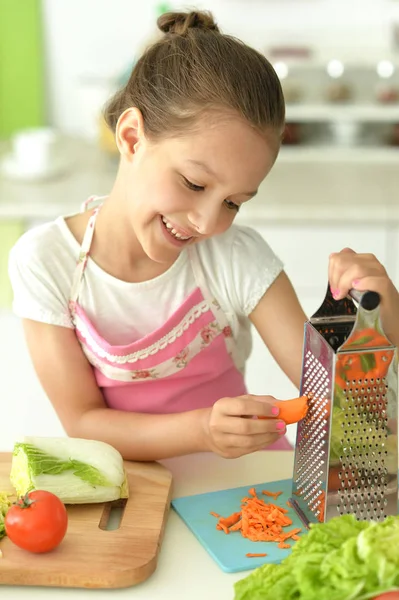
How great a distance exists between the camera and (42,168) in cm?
293

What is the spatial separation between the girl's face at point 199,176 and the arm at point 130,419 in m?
0.25

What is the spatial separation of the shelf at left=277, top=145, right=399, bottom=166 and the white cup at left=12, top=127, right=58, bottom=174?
74 centimetres

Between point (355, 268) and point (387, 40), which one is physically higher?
point (387, 40)

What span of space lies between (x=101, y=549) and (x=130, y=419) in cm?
33

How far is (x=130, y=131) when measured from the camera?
1446 millimetres

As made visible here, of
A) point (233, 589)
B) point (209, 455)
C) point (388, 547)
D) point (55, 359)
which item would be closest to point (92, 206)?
point (55, 359)

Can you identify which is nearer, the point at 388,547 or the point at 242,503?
the point at 388,547

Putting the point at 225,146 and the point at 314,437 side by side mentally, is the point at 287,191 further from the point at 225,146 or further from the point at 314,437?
the point at 314,437

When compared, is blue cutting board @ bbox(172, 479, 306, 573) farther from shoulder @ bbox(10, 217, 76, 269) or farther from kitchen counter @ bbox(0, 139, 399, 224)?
kitchen counter @ bbox(0, 139, 399, 224)

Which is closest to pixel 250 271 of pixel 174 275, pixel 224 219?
pixel 174 275

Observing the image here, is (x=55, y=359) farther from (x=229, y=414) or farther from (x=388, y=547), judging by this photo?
(x=388, y=547)

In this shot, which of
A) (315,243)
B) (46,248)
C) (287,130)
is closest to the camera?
(46,248)

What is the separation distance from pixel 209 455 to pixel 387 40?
7.07 feet

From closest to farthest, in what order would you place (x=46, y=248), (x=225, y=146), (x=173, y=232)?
(x=225, y=146) < (x=173, y=232) < (x=46, y=248)
